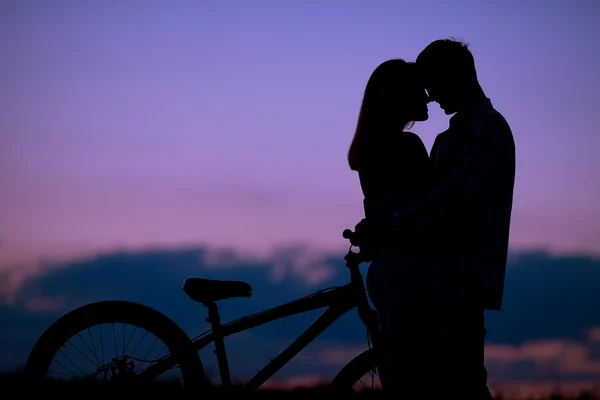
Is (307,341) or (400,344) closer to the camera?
(400,344)

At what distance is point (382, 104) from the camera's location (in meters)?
4.34

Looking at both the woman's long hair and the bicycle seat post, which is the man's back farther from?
the bicycle seat post

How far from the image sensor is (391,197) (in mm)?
4270

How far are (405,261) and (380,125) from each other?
0.87 metres

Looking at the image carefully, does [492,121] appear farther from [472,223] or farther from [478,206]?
[472,223]

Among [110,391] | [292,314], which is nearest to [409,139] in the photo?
[292,314]

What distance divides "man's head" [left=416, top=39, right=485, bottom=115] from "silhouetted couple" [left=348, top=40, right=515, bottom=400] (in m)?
0.19

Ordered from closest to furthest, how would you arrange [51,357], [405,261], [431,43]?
1. [405,261]
2. [431,43]
3. [51,357]

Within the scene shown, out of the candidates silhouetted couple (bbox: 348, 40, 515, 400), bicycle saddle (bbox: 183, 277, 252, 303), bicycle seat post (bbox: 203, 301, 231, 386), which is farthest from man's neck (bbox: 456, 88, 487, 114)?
bicycle seat post (bbox: 203, 301, 231, 386)

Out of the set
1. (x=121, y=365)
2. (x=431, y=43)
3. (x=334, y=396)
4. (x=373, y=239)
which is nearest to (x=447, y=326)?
(x=373, y=239)

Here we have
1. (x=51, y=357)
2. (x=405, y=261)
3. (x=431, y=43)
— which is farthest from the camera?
(x=51, y=357)

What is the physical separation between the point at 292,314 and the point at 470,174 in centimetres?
182

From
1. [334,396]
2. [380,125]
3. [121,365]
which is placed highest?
[380,125]

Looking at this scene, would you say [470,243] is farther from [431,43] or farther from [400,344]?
[431,43]
